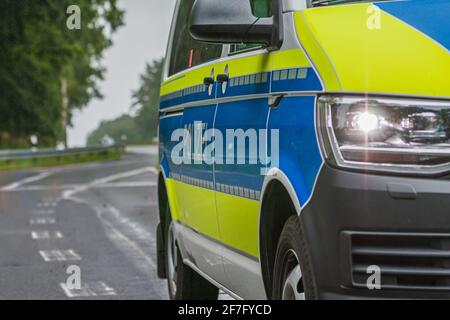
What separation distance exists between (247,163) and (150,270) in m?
5.04

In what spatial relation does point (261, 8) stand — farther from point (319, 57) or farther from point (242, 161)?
point (319, 57)

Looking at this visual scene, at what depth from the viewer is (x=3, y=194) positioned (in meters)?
22.2

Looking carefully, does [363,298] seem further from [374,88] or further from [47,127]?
[47,127]

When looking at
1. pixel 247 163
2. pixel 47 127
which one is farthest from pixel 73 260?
pixel 47 127

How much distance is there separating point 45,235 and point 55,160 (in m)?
33.5

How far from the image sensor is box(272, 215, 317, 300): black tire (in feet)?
13.8

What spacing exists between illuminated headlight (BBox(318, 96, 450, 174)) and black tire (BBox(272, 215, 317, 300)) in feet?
1.35

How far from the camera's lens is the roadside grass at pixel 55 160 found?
40422 millimetres

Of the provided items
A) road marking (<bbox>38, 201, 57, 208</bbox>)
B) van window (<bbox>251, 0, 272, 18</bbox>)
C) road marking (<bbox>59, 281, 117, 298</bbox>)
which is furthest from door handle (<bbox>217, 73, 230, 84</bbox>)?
road marking (<bbox>38, 201, 57, 208</bbox>)

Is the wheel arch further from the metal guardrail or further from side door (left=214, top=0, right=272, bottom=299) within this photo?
the metal guardrail

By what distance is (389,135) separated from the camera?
407 centimetres

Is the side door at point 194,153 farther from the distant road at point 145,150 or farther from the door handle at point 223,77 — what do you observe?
the distant road at point 145,150

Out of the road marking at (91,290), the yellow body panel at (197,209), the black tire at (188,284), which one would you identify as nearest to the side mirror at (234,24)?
the yellow body panel at (197,209)

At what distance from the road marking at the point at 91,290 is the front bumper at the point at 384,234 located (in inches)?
183
